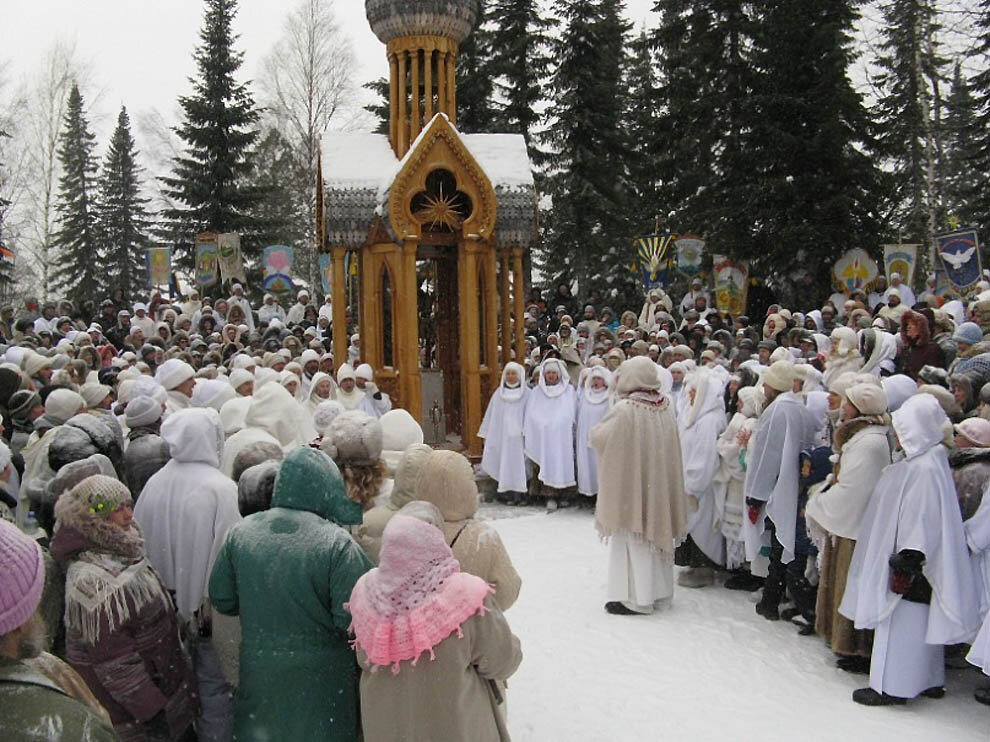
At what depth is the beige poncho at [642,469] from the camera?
24.2 ft

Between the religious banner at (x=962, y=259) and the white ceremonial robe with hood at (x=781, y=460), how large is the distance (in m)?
10.3

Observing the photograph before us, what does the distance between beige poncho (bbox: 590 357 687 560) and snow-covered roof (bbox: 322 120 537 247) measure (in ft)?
17.8

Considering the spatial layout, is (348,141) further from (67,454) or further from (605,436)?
(67,454)

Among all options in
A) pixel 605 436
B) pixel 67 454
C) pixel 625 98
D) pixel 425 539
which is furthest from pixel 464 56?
pixel 425 539

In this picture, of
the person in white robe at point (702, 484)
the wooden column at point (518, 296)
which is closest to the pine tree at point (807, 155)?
the wooden column at point (518, 296)

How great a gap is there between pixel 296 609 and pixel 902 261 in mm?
16915

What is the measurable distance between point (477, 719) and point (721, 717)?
2836mm

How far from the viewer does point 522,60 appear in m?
26.6

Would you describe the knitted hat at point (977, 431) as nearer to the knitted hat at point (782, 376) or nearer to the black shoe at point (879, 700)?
the knitted hat at point (782, 376)

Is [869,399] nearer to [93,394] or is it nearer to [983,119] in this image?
[93,394]

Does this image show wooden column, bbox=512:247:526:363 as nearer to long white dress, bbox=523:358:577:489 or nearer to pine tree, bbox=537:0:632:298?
long white dress, bbox=523:358:577:489

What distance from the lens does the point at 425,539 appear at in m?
3.09

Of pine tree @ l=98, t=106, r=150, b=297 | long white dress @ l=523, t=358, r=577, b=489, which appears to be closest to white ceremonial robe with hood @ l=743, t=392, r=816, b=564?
long white dress @ l=523, t=358, r=577, b=489

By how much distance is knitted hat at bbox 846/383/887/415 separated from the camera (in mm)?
5961
